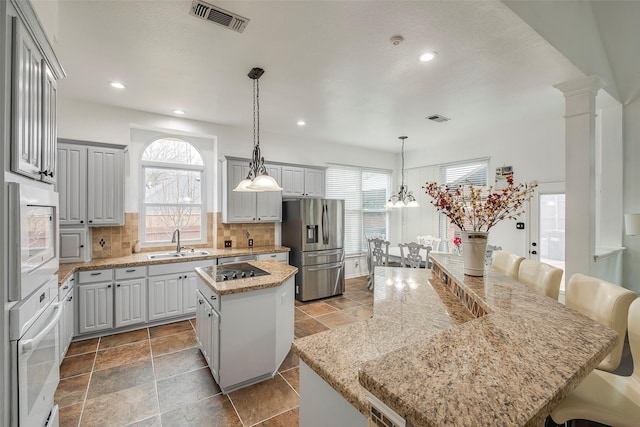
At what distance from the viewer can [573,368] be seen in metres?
0.76

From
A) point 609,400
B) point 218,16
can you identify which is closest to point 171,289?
point 218,16

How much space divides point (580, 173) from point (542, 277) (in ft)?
4.80

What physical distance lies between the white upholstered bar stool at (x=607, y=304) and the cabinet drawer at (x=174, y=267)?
3.98 metres

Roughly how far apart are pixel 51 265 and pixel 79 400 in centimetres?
141

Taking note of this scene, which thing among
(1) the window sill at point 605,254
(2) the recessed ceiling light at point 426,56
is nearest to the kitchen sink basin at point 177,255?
(2) the recessed ceiling light at point 426,56

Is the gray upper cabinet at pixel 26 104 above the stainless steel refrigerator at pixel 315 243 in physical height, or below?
above

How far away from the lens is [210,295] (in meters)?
2.56

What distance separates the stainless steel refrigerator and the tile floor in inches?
56.0

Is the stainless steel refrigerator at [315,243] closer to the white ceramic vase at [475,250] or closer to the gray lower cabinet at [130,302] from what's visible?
the gray lower cabinet at [130,302]

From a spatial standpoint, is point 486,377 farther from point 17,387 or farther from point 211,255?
point 211,255

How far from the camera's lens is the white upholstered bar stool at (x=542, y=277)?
2039 millimetres

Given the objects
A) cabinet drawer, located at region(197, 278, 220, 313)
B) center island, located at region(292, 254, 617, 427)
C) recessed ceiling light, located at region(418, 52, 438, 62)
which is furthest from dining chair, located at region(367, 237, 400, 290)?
center island, located at region(292, 254, 617, 427)

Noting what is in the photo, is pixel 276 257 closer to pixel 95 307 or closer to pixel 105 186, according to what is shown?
pixel 95 307

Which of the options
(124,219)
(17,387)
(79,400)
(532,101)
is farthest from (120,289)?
(532,101)
